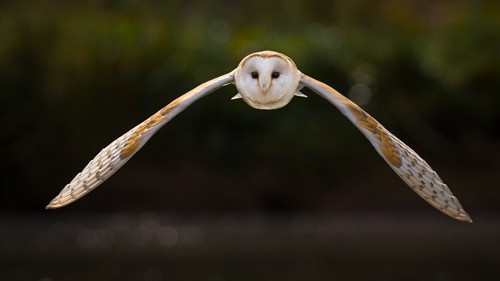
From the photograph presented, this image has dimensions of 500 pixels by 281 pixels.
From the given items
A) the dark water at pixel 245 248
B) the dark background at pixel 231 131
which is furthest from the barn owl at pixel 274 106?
the dark background at pixel 231 131

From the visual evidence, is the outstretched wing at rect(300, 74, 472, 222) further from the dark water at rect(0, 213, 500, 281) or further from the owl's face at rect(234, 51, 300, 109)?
the dark water at rect(0, 213, 500, 281)

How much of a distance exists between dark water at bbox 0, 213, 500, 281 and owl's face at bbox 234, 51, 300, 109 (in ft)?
18.5

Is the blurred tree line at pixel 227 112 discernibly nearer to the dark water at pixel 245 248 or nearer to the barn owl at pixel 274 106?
the dark water at pixel 245 248

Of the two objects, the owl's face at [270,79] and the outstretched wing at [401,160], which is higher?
the owl's face at [270,79]

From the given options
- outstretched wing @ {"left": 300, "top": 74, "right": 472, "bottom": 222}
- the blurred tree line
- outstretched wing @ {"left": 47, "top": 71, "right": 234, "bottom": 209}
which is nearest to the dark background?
the blurred tree line

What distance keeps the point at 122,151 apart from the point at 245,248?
850 cm

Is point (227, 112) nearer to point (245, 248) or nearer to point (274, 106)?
point (245, 248)

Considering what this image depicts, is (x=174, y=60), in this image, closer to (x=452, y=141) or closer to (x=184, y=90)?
(x=184, y=90)

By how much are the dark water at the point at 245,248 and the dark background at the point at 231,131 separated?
3.4 inches

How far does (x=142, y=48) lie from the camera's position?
67.7 ft

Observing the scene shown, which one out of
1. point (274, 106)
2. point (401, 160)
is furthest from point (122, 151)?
point (401, 160)

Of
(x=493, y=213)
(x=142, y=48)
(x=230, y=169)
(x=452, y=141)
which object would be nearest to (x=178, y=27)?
(x=142, y=48)

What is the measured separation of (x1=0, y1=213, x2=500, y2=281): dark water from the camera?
13.1 m

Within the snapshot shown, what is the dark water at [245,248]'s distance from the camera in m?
13.1
